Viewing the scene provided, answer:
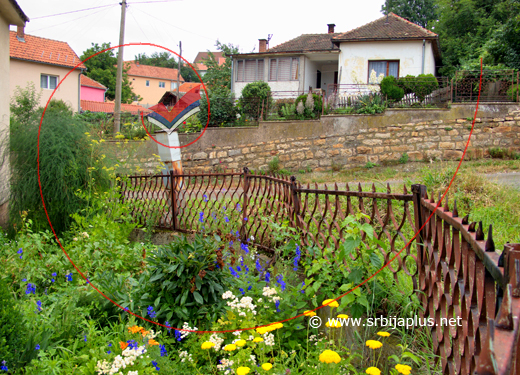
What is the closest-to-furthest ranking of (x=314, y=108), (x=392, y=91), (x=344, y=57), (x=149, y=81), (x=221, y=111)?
1. (x=392, y=91)
2. (x=314, y=108)
3. (x=221, y=111)
4. (x=344, y=57)
5. (x=149, y=81)

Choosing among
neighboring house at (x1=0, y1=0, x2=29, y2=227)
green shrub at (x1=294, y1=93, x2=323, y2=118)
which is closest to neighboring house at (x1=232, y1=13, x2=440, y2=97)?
green shrub at (x1=294, y1=93, x2=323, y2=118)

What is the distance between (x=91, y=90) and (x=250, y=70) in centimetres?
1862

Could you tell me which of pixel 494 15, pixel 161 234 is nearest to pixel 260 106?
pixel 161 234

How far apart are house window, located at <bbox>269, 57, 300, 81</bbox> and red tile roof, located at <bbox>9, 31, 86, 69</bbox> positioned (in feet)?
36.0

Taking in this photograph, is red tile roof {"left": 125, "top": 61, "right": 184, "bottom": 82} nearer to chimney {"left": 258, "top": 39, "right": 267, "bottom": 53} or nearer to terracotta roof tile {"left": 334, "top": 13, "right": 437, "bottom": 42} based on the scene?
chimney {"left": 258, "top": 39, "right": 267, "bottom": 53}

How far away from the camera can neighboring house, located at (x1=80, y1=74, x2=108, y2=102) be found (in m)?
33.7

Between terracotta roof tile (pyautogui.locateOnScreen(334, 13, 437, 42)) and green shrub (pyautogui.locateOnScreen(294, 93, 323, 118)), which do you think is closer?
green shrub (pyautogui.locateOnScreen(294, 93, 323, 118))

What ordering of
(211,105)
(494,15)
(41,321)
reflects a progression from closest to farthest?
(41,321)
(211,105)
(494,15)

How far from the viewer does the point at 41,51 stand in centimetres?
2561

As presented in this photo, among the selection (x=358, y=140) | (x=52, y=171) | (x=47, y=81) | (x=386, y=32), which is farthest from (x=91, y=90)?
(x=52, y=171)

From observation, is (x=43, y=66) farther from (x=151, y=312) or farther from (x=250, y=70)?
(x=151, y=312)

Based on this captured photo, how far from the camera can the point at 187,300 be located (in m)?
3.06

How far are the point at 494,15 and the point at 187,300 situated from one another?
2492 cm

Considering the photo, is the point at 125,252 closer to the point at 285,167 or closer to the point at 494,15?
the point at 285,167
